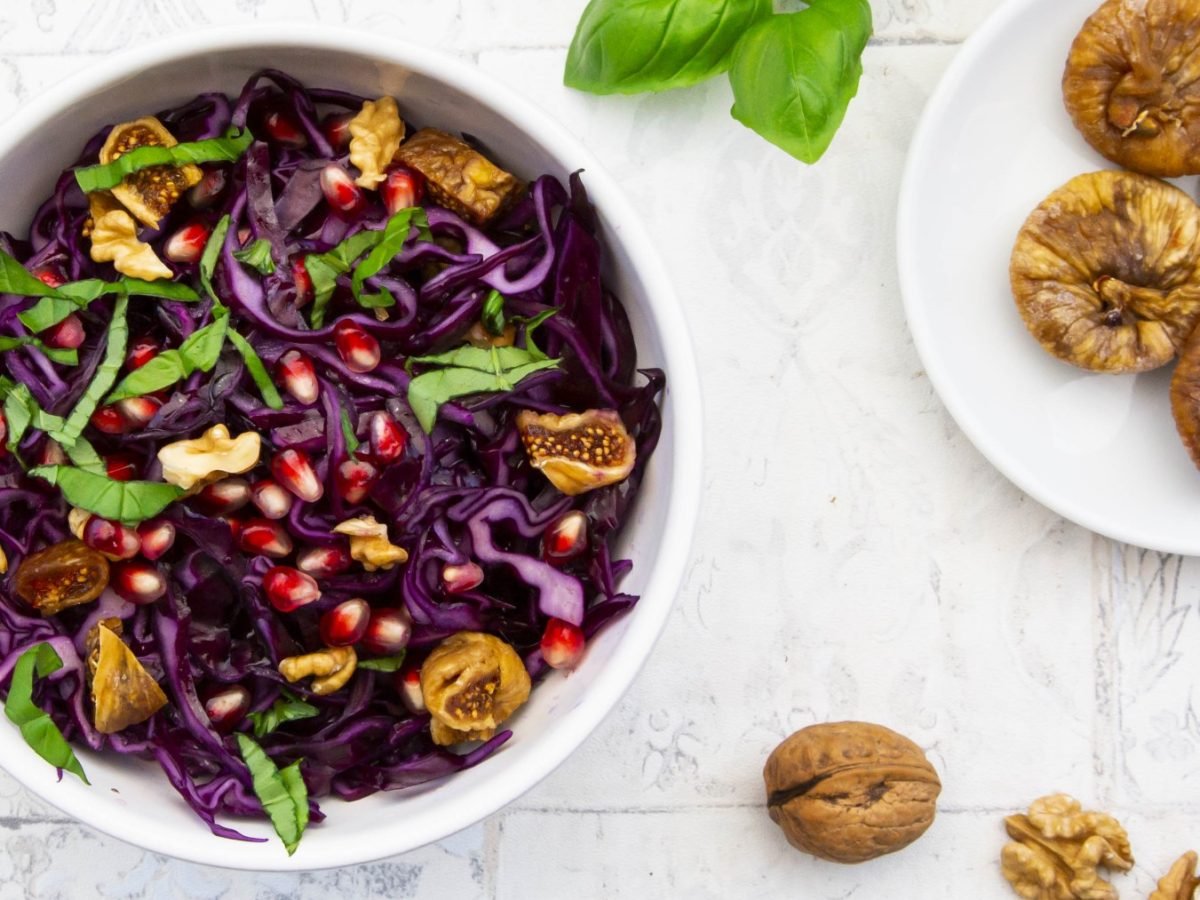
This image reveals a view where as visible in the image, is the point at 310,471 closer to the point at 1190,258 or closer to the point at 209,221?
the point at 209,221

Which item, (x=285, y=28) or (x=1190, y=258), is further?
(x=1190, y=258)

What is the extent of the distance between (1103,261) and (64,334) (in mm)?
1293

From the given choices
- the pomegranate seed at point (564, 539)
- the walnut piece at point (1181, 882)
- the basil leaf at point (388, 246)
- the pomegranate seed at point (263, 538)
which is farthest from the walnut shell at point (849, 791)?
the basil leaf at point (388, 246)

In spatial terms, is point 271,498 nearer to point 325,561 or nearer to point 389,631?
point 325,561

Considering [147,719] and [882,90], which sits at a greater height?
[882,90]

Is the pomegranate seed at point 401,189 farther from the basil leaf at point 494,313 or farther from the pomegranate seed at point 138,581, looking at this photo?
the pomegranate seed at point 138,581

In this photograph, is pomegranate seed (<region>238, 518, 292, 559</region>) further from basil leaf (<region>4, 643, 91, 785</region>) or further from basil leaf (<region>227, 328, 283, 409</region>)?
basil leaf (<region>4, 643, 91, 785</region>)

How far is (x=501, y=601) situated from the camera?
138 cm

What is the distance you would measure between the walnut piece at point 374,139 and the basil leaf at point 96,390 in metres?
0.31

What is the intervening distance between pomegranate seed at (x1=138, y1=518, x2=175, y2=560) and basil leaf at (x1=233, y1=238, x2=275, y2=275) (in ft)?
0.94

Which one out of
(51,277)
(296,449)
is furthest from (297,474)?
(51,277)

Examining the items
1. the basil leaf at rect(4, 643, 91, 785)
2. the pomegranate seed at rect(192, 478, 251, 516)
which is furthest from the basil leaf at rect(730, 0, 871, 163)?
the basil leaf at rect(4, 643, 91, 785)

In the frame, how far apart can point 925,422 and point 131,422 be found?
3.37 feet

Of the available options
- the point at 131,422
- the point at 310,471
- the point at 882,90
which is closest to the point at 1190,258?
the point at 882,90
